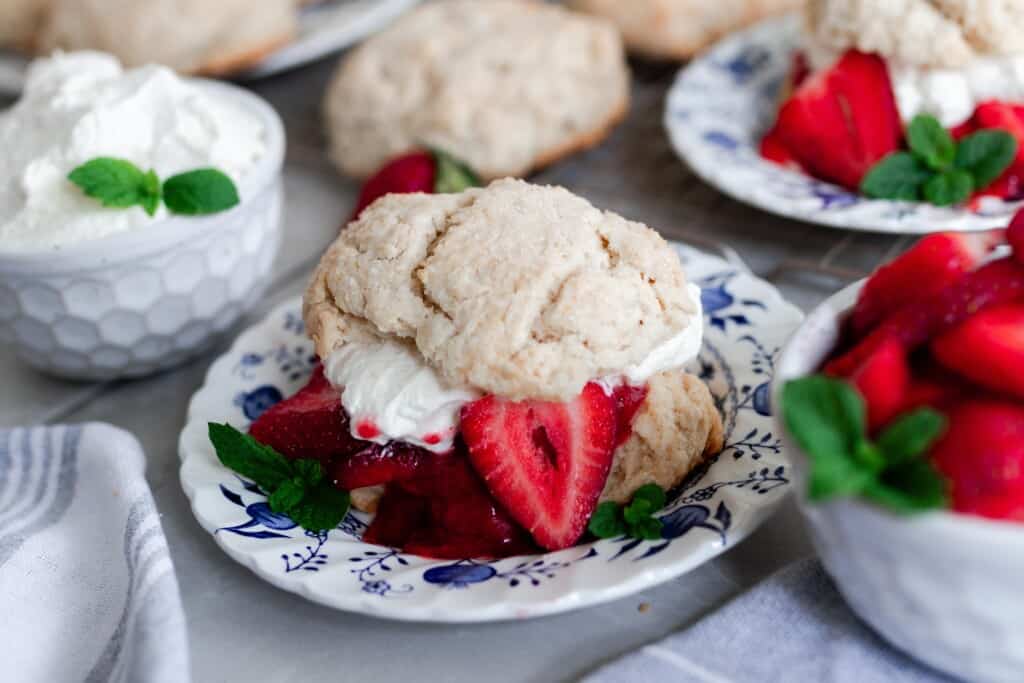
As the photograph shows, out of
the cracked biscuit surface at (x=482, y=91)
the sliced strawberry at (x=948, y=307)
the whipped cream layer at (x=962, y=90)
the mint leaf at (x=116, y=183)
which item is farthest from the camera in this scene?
the cracked biscuit surface at (x=482, y=91)

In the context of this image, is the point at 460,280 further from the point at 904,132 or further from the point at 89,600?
the point at 904,132

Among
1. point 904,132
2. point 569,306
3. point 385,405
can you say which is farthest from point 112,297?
point 904,132

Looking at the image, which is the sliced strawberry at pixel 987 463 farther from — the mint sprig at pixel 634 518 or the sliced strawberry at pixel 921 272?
the mint sprig at pixel 634 518

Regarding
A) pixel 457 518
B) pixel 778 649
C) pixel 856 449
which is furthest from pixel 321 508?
pixel 856 449

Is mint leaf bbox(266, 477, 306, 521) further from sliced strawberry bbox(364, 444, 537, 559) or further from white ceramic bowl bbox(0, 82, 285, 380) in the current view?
white ceramic bowl bbox(0, 82, 285, 380)

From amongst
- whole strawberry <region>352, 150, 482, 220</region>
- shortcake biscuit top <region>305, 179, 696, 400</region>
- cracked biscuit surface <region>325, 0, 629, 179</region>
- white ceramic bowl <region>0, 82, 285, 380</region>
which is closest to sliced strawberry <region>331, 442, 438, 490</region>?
shortcake biscuit top <region>305, 179, 696, 400</region>

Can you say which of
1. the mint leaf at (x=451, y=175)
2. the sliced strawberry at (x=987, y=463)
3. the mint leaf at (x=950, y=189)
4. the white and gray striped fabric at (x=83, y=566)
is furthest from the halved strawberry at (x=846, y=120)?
the white and gray striped fabric at (x=83, y=566)

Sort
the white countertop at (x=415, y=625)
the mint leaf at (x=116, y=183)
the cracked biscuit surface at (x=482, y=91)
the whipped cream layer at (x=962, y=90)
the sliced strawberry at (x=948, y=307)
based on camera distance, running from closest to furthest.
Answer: the sliced strawberry at (x=948, y=307), the white countertop at (x=415, y=625), the mint leaf at (x=116, y=183), the whipped cream layer at (x=962, y=90), the cracked biscuit surface at (x=482, y=91)
